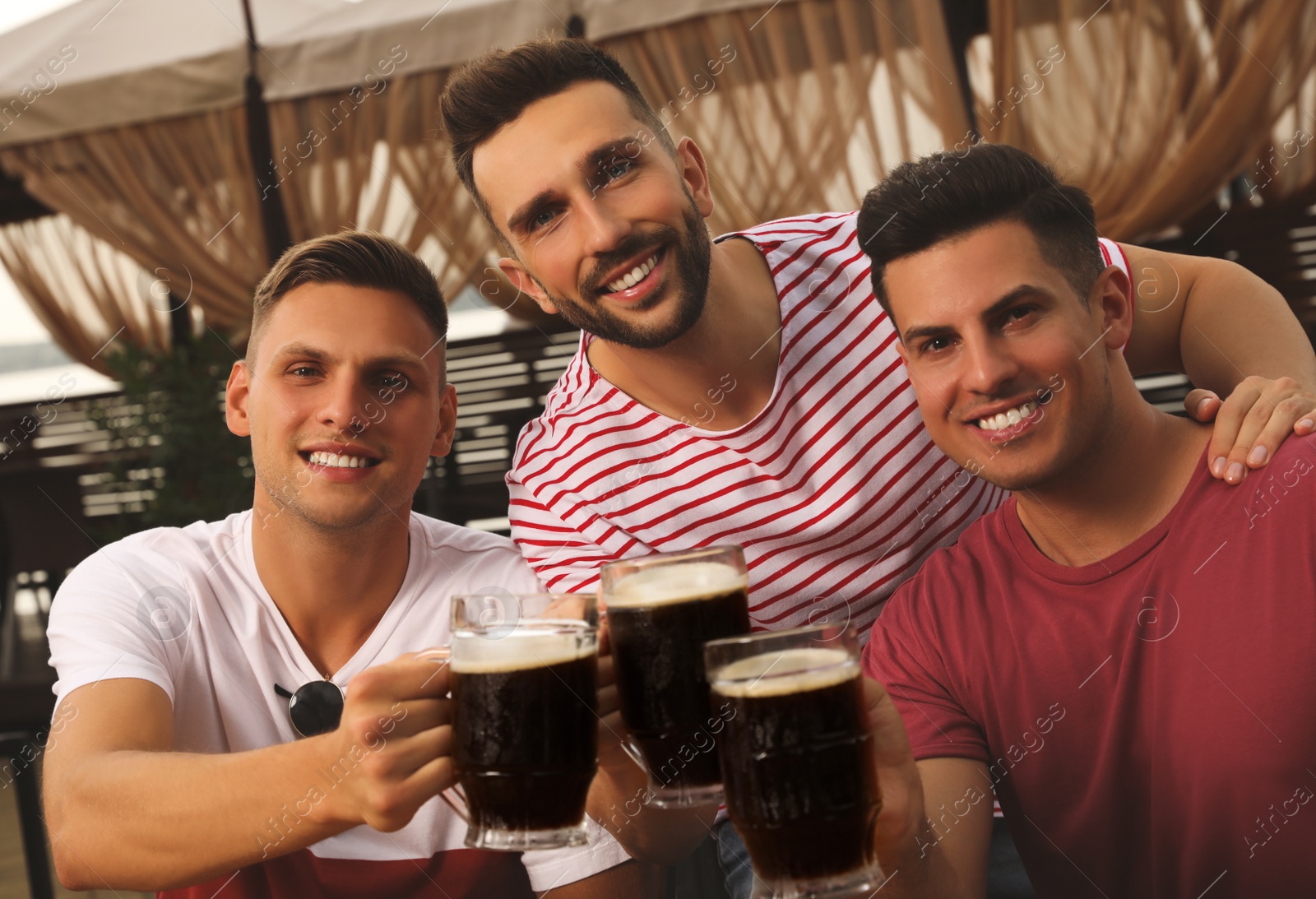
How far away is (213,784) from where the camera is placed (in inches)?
56.1

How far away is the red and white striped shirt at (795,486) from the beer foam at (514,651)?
0.85 meters

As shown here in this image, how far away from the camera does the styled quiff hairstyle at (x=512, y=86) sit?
2018mm

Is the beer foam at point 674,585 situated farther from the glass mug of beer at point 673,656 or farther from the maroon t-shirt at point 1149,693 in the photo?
the maroon t-shirt at point 1149,693

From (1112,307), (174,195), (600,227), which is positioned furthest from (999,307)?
(174,195)

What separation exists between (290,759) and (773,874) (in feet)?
1.99

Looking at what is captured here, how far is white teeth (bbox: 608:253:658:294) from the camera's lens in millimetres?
1964

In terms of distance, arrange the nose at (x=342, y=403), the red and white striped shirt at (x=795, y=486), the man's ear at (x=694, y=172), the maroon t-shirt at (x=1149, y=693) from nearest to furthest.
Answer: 1. the maroon t-shirt at (x=1149, y=693)
2. the nose at (x=342, y=403)
3. the red and white striped shirt at (x=795, y=486)
4. the man's ear at (x=694, y=172)

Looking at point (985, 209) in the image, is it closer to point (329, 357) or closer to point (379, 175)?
point (329, 357)

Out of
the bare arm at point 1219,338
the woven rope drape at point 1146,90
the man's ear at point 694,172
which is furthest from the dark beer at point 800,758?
the woven rope drape at point 1146,90

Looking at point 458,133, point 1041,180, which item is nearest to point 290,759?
point 458,133

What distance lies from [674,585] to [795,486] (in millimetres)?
917

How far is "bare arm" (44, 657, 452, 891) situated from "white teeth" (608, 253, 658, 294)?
3.03 ft

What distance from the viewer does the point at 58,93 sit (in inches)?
209

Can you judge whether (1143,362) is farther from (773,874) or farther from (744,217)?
(744,217)
